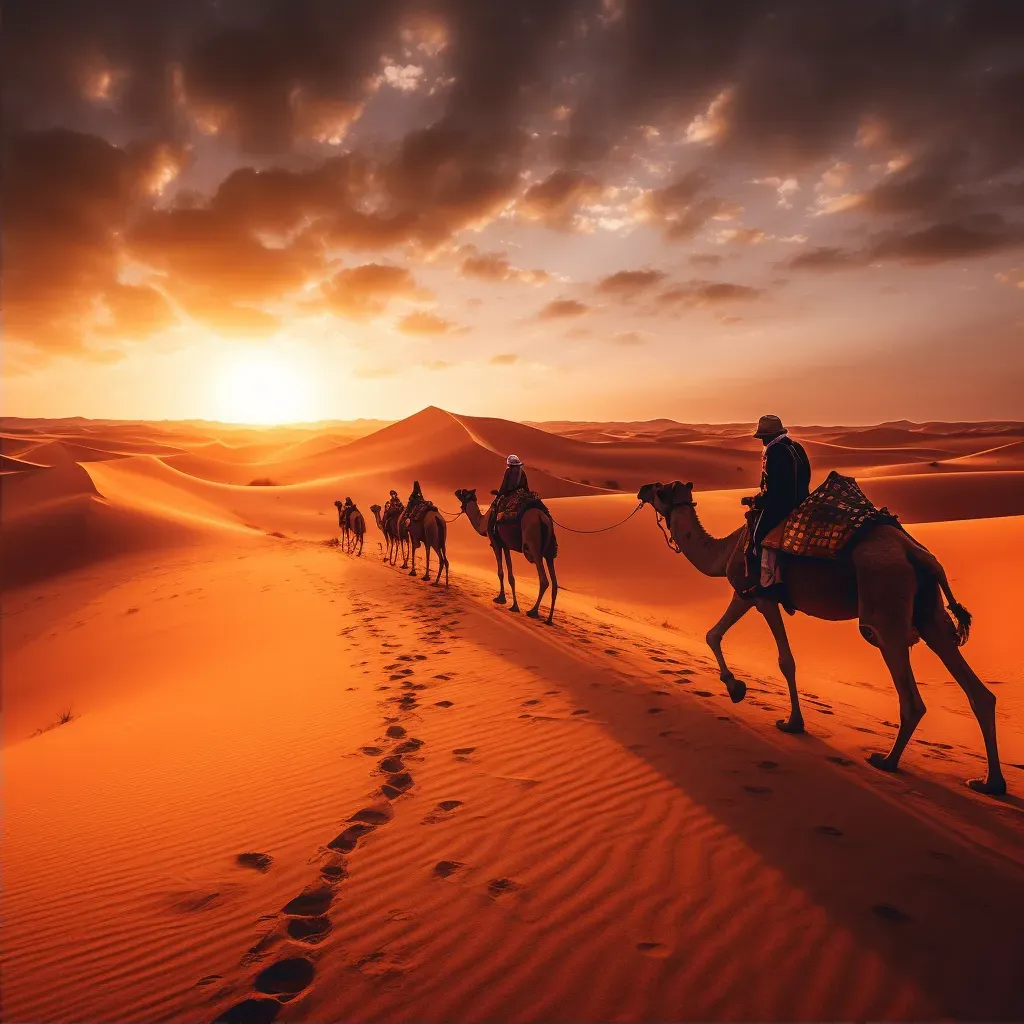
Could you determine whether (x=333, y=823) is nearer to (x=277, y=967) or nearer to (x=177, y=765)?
(x=277, y=967)

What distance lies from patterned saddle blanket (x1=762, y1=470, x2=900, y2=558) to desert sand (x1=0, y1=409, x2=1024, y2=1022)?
6.26 ft

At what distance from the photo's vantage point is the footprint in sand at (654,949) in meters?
2.74

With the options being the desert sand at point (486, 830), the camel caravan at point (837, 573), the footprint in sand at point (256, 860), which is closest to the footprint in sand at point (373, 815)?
the desert sand at point (486, 830)

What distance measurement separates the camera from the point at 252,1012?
8.19 feet

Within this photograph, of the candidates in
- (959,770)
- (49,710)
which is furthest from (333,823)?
(49,710)

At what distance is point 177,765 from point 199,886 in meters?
2.27

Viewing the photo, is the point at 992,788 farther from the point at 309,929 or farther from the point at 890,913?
the point at 309,929

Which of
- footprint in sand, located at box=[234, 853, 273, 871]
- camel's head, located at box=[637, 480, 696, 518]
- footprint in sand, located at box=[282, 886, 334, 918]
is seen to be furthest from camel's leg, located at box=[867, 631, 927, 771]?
footprint in sand, located at box=[234, 853, 273, 871]

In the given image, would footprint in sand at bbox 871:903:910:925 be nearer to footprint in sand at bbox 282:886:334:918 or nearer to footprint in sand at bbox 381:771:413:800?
footprint in sand at bbox 282:886:334:918

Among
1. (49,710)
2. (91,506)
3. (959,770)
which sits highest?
(91,506)

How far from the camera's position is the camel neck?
6.33 meters

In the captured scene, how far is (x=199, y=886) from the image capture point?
3.42 m

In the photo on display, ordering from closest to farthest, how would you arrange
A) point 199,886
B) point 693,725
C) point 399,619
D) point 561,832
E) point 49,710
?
point 199,886 → point 561,832 → point 693,725 → point 49,710 → point 399,619

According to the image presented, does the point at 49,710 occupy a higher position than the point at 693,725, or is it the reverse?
the point at 693,725
